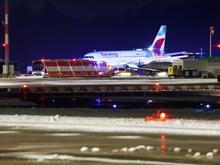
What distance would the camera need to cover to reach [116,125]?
19938 mm

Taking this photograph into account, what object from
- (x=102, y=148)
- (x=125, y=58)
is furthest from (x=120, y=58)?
(x=102, y=148)

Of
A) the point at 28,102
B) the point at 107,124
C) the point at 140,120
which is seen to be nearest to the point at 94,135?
the point at 107,124

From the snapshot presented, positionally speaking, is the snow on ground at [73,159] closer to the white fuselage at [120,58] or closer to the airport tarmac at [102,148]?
the airport tarmac at [102,148]

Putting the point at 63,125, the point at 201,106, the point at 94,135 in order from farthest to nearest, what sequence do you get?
Answer: the point at 201,106, the point at 63,125, the point at 94,135

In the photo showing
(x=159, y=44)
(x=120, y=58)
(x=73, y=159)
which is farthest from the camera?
(x=159, y=44)

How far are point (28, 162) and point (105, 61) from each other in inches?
4606

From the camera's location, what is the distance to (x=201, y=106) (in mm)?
29812

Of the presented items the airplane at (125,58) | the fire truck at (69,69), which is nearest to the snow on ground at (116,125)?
the fire truck at (69,69)

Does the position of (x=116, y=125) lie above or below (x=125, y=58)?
below

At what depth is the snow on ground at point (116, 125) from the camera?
1858 centimetres

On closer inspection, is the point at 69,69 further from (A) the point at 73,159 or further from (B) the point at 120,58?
(A) the point at 73,159

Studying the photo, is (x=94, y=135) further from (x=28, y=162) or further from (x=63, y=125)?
(x=28, y=162)

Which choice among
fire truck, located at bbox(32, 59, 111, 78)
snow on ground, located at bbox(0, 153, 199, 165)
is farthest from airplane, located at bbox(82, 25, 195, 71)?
snow on ground, located at bbox(0, 153, 199, 165)

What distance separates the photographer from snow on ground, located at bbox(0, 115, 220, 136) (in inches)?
731
